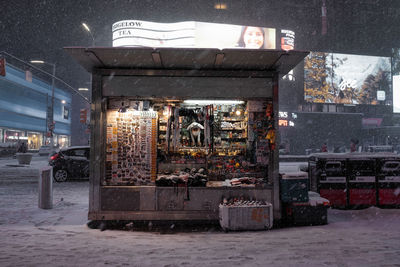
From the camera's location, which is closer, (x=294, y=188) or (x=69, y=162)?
(x=294, y=188)

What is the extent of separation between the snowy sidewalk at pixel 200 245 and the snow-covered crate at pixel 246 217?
21 centimetres

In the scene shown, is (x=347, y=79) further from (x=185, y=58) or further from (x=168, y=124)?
(x=185, y=58)

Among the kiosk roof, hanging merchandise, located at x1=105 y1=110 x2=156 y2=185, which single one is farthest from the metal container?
hanging merchandise, located at x1=105 y1=110 x2=156 y2=185

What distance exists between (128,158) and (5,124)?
4926cm

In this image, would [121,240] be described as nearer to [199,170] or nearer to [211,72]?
[199,170]

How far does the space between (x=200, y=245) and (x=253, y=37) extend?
33.6 meters

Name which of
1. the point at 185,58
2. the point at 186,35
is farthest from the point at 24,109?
the point at 185,58

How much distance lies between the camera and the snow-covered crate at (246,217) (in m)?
7.12

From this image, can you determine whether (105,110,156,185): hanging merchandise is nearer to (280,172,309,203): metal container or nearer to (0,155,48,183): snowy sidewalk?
(280,172,309,203): metal container

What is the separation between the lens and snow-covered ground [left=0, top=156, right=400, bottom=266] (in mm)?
4953

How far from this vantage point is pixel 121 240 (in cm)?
631

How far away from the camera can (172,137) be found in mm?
8875

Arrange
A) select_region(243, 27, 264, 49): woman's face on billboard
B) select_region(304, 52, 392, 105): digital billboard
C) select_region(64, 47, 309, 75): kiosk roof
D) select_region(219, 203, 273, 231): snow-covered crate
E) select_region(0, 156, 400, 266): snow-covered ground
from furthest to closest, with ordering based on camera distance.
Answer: select_region(304, 52, 392, 105): digital billboard
select_region(243, 27, 264, 49): woman's face on billboard
select_region(219, 203, 273, 231): snow-covered crate
select_region(64, 47, 309, 75): kiosk roof
select_region(0, 156, 400, 266): snow-covered ground

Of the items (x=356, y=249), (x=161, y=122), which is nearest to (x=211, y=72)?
(x=161, y=122)
